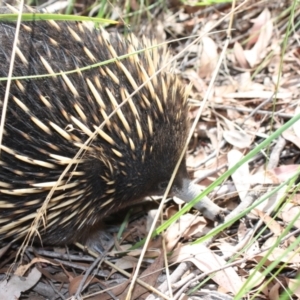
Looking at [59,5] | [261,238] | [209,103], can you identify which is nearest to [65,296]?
[261,238]

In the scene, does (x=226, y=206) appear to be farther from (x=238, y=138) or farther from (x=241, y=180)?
(x=238, y=138)

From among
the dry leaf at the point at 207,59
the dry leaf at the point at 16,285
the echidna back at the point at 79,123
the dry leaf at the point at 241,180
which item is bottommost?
the dry leaf at the point at 16,285

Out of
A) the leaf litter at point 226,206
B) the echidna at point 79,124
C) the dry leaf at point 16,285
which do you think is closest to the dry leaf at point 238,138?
the leaf litter at point 226,206

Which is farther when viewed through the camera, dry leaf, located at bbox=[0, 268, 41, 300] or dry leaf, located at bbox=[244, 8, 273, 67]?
dry leaf, located at bbox=[244, 8, 273, 67]

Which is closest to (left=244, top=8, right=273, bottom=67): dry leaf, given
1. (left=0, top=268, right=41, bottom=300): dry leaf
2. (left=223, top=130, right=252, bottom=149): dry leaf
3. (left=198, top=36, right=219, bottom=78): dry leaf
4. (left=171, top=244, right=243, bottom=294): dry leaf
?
(left=198, top=36, right=219, bottom=78): dry leaf

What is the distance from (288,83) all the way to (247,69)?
0.25 meters

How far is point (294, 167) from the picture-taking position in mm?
2201

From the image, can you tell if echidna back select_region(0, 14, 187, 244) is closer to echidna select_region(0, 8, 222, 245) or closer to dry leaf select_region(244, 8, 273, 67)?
echidna select_region(0, 8, 222, 245)

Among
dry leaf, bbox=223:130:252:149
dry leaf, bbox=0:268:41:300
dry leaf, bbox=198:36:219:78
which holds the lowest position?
dry leaf, bbox=0:268:41:300

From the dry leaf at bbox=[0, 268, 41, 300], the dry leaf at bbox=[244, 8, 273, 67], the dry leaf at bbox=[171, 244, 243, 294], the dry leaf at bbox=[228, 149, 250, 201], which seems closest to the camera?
the dry leaf at bbox=[171, 244, 243, 294]

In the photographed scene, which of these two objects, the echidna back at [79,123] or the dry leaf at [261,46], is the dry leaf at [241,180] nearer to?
the echidna back at [79,123]

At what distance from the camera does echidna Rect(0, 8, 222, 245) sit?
1.71 meters

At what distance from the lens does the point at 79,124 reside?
171cm

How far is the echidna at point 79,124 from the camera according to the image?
1.71 m
